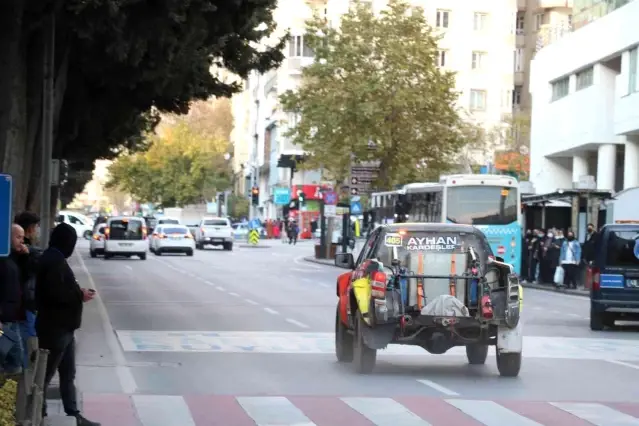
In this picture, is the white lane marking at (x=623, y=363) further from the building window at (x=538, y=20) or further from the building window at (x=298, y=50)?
the building window at (x=298, y=50)

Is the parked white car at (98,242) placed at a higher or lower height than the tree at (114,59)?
lower

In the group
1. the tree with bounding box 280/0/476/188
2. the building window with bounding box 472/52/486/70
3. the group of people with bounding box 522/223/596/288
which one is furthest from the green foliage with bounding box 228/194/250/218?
the group of people with bounding box 522/223/596/288

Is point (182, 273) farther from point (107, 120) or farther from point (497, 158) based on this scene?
point (497, 158)

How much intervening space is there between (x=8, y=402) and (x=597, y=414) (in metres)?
6.24

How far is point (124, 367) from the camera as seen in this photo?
17.0m

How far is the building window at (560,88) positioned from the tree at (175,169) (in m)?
69.6

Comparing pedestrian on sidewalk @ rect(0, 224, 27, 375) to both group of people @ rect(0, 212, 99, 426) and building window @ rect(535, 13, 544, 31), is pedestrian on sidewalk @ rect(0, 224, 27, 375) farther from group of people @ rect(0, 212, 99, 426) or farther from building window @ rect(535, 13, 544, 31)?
building window @ rect(535, 13, 544, 31)

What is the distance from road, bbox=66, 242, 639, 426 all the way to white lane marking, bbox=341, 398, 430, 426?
2 cm

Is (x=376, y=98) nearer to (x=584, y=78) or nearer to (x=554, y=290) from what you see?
(x=584, y=78)

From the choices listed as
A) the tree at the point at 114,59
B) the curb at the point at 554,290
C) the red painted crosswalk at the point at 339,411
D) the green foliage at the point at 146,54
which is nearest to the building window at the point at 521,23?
the curb at the point at 554,290

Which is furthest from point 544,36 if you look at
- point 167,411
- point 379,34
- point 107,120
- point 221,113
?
point 221,113

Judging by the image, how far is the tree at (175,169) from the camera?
12912 cm

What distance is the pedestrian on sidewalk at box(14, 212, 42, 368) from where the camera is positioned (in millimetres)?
11500

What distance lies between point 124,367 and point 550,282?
2926 centimetres
